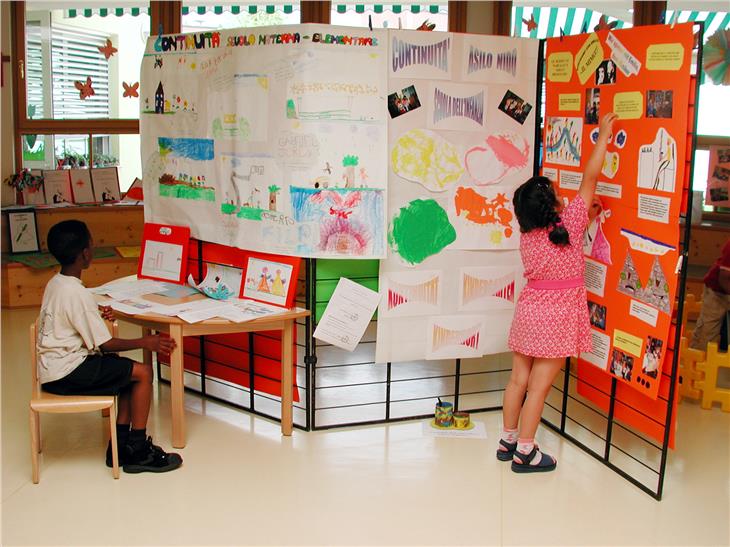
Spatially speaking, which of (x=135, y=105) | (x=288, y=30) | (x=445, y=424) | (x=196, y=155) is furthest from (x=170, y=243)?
(x=135, y=105)

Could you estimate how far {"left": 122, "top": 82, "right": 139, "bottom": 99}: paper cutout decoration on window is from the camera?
6879 millimetres

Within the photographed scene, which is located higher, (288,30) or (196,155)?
(288,30)

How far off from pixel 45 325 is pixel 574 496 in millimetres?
2334

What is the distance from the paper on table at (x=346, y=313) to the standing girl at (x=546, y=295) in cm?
71

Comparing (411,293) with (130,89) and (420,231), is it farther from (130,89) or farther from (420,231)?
(130,89)

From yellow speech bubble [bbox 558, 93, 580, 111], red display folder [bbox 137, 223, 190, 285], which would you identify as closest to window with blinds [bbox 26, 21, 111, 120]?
red display folder [bbox 137, 223, 190, 285]

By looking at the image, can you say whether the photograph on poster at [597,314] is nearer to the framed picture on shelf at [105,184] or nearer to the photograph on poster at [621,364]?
the photograph on poster at [621,364]

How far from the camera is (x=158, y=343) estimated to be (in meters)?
3.72

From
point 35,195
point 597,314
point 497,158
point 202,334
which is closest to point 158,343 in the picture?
point 202,334

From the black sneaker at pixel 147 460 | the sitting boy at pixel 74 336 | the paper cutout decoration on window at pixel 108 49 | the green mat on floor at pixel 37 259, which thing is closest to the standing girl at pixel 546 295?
the black sneaker at pixel 147 460

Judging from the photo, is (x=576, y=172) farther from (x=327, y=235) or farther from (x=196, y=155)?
(x=196, y=155)

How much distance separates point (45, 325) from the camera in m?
3.49

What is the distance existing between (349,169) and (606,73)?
1.20m

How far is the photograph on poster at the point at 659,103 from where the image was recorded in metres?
3.22
